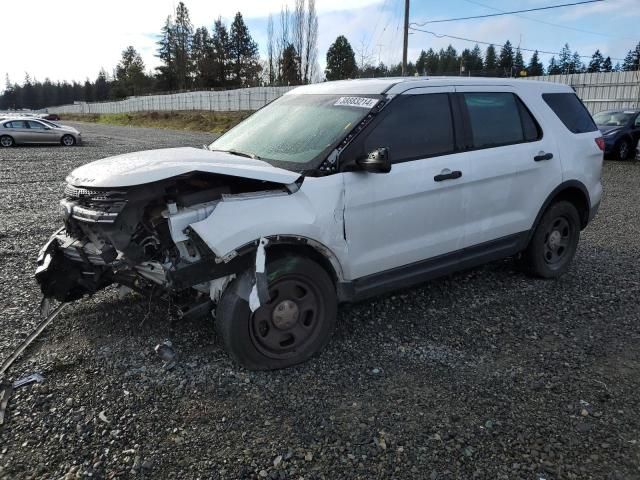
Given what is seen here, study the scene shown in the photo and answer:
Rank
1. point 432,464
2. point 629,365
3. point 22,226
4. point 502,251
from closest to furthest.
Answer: point 432,464, point 629,365, point 502,251, point 22,226

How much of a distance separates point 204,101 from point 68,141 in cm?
3172

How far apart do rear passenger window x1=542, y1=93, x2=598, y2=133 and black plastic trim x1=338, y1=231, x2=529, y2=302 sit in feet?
4.18

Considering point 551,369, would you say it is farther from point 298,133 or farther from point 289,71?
point 289,71

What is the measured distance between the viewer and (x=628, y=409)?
9.92ft

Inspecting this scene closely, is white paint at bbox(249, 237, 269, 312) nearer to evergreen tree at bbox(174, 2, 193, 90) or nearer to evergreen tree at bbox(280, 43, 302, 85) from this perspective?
evergreen tree at bbox(280, 43, 302, 85)

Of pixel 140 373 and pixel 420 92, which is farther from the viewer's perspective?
pixel 420 92

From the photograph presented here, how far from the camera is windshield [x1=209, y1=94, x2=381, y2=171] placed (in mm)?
3568

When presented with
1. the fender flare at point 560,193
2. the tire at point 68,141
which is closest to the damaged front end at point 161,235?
the fender flare at point 560,193

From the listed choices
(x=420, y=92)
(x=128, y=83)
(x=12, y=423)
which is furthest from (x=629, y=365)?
(x=128, y=83)

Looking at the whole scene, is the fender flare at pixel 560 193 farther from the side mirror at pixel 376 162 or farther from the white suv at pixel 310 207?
the side mirror at pixel 376 162

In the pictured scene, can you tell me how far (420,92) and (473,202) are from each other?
3.28 ft

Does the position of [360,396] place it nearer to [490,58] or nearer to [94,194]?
[94,194]

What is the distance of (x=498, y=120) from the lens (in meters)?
4.48

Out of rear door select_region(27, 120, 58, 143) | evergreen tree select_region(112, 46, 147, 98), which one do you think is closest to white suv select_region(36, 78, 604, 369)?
rear door select_region(27, 120, 58, 143)
